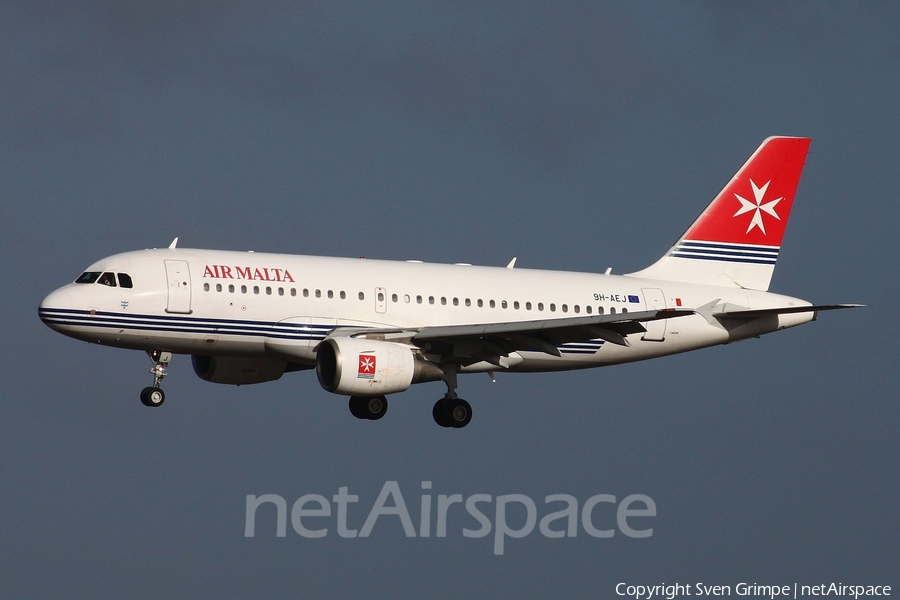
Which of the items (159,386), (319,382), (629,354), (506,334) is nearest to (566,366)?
(629,354)

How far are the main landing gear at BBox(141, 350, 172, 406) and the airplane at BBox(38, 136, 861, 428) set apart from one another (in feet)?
0.13

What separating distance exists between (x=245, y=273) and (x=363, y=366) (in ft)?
14.8

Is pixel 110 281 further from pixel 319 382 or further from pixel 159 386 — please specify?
pixel 319 382

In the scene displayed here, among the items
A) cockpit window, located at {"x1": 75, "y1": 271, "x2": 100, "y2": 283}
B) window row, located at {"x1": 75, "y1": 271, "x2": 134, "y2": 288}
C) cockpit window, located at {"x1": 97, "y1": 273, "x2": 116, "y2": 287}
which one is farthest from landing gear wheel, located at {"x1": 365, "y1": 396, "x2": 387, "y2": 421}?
cockpit window, located at {"x1": 75, "y1": 271, "x2": 100, "y2": 283}

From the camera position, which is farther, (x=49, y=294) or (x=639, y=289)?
(x=639, y=289)

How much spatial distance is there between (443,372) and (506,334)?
2.91 m

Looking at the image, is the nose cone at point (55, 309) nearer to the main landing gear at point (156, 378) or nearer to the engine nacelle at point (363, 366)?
the main landing gear at point (156, 378)

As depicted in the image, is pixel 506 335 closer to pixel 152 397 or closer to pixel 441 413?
pixel 441 413

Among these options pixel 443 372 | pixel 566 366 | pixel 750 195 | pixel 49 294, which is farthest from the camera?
pixel 750 195

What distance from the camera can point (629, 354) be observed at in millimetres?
50062

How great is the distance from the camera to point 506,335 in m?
44.4

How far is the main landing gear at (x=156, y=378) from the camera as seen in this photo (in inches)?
1736

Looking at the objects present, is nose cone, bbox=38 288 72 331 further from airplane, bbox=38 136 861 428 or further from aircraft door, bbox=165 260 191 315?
aircraft door, bbox=165 260 191 315

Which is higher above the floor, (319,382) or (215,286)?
(215,286)
